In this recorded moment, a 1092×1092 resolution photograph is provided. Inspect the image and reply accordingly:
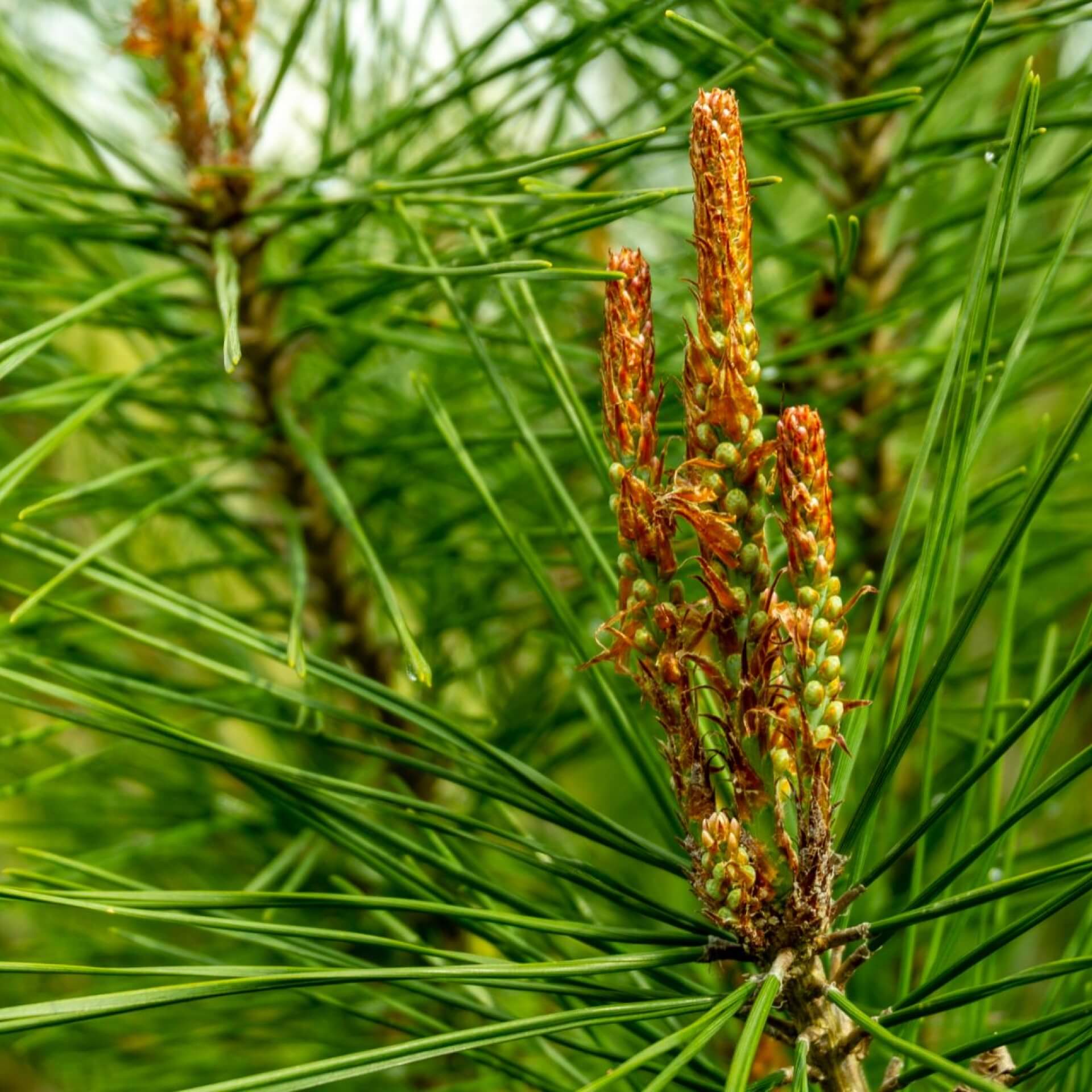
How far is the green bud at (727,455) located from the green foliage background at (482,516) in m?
0.07

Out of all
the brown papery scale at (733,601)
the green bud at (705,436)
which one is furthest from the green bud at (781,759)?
the green bud at (705,436)

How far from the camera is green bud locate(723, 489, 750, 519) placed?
386 mm

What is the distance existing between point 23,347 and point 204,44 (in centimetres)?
26

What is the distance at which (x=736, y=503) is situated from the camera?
39cm

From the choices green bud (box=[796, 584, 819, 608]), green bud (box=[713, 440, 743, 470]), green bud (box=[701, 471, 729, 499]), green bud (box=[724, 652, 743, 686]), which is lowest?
green bud (box=[724, 652, 743, 686])

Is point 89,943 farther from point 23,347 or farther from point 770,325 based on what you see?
point 770,325

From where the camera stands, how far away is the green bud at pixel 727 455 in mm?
382

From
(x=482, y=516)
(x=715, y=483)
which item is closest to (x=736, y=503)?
(x=715, y=483)

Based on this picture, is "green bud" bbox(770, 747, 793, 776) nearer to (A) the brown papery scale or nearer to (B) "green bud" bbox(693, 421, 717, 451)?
(A) the brown papery scale

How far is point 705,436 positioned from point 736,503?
0.02 metres

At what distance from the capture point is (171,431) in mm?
790

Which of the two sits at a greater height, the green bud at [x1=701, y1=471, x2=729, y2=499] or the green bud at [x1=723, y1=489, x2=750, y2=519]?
the green bud at [x1=701, y1=471, x2=729, y2=499]

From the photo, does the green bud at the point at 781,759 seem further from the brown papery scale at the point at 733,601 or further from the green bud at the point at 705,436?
the green bud at the point at 705,436

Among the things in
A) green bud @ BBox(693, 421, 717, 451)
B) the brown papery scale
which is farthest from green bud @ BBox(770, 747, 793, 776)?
green bud @ BBox(693, 421, 717, 451)
